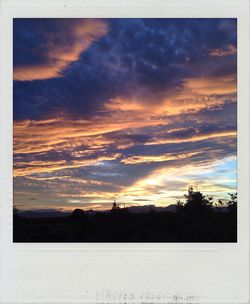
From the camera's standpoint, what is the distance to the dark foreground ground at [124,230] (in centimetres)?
509

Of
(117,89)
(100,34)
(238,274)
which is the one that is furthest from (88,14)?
(238,274)

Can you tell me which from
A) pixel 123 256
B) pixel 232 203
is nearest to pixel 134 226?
pixel 123 256

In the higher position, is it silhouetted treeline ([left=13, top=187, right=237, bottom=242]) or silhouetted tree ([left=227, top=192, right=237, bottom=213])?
silhouetted tree ([left=227, top=192, right=237, bottom=213])

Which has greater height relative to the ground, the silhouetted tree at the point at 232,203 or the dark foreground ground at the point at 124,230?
the silhouetted tree at the point at 232,203

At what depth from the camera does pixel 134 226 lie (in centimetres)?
513

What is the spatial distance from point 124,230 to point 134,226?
74mm

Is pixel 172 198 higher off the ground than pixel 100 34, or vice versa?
pixel 100 34

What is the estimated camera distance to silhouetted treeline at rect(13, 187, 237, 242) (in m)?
5.09

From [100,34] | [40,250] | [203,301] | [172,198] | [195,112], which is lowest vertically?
[203,301]

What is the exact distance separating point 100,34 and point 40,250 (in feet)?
5.03

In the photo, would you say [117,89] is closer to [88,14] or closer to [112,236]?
[88,14]

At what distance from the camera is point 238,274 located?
504cm

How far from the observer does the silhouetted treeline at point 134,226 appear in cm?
509

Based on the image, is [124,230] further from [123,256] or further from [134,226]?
[123,256]
